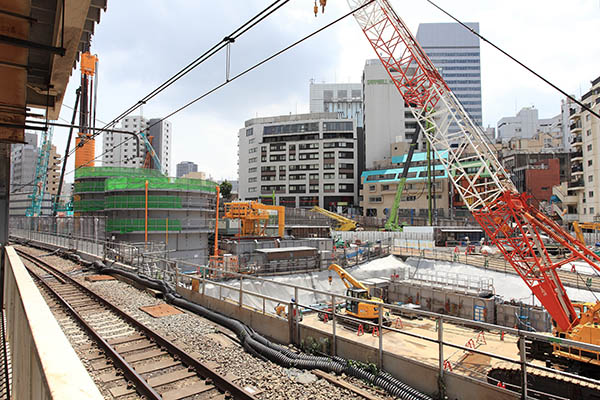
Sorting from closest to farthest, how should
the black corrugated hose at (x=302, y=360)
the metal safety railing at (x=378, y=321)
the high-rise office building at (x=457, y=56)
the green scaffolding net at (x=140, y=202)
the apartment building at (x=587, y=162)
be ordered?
the metal safety railing at (x=378, y=321)
the black corrugated hose at (x=302, y=360)
the green scaffolding net at (x=140, y=202)
the apartment building at (x=587, y=162)
the high-rise office building at (x=457, y=56)

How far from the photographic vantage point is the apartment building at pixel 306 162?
263 feet

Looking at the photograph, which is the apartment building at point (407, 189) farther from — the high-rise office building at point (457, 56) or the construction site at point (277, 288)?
the high-rise office building at point (457, 56)

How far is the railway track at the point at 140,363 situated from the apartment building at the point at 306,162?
67139 mm

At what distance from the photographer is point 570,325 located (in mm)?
13102

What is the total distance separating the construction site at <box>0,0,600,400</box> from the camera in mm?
5980

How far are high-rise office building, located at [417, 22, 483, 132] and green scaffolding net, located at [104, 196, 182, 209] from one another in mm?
148840

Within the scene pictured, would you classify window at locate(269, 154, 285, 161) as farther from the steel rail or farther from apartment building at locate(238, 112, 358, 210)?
the steel rail

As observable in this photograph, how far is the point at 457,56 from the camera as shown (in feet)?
494

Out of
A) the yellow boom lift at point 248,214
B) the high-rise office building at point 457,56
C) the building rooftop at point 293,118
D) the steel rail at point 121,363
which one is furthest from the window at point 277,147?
the high-rise office building at point 457,56

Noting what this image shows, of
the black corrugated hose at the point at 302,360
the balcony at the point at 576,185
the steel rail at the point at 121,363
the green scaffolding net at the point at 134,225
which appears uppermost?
the balcony at the point at 576,185

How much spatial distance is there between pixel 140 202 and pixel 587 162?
5876cm

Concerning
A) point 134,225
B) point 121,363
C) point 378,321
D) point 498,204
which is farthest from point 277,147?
point 121,363

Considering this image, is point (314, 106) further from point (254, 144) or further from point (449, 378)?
point (449, 378)

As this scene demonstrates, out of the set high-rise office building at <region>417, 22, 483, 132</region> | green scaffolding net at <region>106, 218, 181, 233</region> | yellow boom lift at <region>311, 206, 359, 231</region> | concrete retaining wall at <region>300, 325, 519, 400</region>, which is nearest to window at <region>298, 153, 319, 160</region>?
yellow boom lift at <region>311, 206, 359, 231</region>
